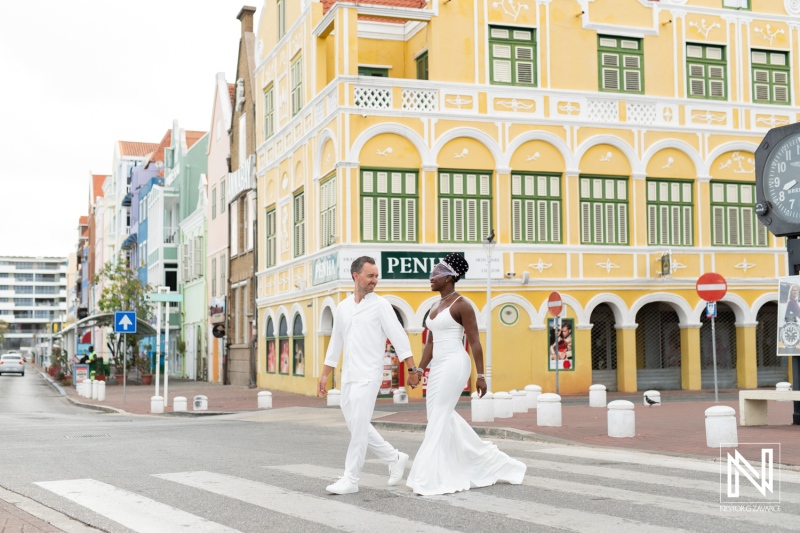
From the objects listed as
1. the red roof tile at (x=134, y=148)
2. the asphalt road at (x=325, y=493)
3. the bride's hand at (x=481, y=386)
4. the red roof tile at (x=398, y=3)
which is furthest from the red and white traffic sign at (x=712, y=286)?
the red roof tile at (x=134, y=148)

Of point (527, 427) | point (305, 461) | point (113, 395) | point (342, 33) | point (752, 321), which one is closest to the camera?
point (305, 461)

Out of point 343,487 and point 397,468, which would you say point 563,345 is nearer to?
point 397,468

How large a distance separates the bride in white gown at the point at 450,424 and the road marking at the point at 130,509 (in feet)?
6.36

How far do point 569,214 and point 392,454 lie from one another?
68.4ft

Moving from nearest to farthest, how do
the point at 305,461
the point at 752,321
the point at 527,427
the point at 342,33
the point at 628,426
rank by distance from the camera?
1. the point at 305,461
2. the point at 628,426
3. the point at 527,427
4. the point at 342,33
5. the point at 752,321

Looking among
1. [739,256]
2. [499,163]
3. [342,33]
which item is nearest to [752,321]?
[739,256]

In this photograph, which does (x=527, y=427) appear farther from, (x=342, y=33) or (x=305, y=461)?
(x=342, y=33)

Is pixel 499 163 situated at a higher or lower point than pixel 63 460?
higher

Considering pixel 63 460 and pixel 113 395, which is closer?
pixel 63 460

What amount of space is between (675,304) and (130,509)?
2395cm

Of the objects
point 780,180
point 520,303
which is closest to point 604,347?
point 520,303

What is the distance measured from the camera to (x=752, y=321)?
30094mm

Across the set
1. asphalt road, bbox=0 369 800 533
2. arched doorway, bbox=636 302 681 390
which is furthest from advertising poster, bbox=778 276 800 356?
arched doorway, bbox=636 302 681 390

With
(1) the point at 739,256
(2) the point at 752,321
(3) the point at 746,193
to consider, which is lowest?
(2) the point at 752,321
